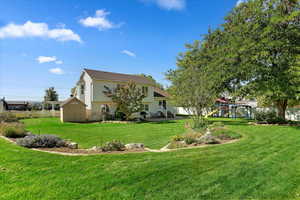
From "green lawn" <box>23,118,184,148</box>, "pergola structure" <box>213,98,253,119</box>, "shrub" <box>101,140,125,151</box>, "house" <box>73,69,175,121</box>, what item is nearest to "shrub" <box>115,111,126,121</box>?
"house" <box>73,69,175,121</box>

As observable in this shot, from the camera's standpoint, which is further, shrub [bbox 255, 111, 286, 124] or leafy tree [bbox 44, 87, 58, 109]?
leafy tree [bbox 44, 87, 58, 109]

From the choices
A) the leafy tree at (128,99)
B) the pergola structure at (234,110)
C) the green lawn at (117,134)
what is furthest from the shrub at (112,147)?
→ the pergola structure at (234,110)

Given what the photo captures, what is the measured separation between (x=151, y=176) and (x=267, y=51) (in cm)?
1592

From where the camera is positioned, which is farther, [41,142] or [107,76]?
[107,76]

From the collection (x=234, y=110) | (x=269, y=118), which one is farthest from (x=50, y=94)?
(x=269, y=118)

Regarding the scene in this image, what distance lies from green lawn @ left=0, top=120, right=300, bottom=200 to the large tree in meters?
11.5

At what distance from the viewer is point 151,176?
4109 millimetres

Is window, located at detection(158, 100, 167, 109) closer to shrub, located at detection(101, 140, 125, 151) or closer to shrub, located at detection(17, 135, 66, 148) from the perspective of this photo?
shrub, located at detection(101, 140, 125, 151)

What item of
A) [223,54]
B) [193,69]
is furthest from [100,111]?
[223,54]

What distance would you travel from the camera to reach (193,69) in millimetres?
12383

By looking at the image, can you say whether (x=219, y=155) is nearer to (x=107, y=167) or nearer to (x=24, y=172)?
(x=107, y=167)

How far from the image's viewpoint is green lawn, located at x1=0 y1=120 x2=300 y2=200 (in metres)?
3.51

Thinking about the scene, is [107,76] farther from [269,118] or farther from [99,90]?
[269,118]

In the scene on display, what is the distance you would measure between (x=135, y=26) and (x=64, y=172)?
13.3 m
